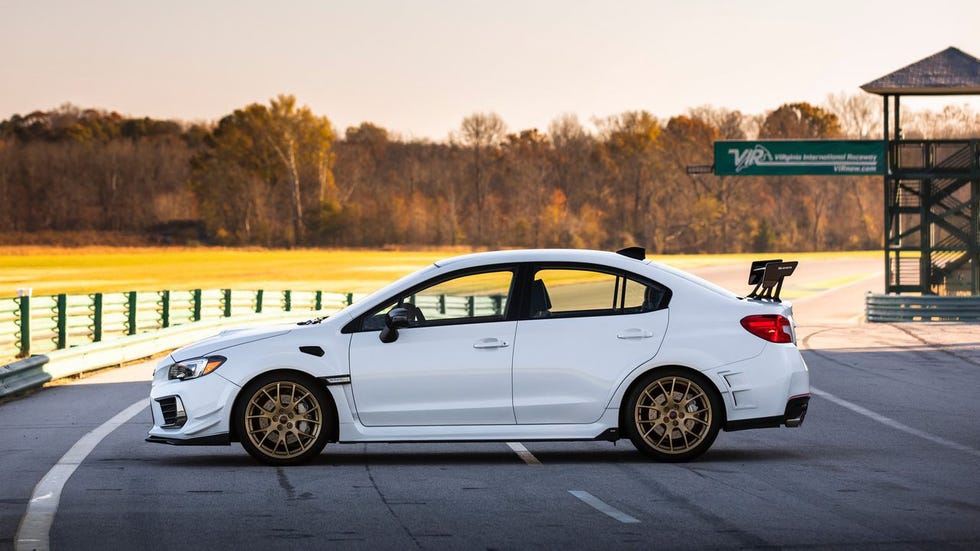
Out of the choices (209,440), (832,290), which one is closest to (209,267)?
(832,290)

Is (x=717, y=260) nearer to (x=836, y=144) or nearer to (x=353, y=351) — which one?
(x=836, y=144)

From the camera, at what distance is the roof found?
41062 mm

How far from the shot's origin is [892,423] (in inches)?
532

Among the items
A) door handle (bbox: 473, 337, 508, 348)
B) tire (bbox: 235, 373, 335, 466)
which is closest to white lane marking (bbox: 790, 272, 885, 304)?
door handle (bbox: 473, 337, 508, 348)

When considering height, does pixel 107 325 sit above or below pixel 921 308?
below

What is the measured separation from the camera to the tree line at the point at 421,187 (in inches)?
4774

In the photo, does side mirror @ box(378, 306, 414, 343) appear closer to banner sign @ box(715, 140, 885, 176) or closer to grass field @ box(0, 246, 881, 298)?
banner sign @ box(715, 140, 885, 176)

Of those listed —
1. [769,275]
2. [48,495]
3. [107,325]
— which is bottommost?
[48,495]

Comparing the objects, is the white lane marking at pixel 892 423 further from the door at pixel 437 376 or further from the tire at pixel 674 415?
the door at pixel 437 376

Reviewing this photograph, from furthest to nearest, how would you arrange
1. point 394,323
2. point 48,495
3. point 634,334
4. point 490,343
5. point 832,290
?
point 832,290
point 634,334
point 490,343
point 394,323
point 48,495

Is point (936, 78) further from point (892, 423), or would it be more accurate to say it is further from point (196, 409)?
point (196, 409)

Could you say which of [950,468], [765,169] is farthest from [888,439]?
[765,169]

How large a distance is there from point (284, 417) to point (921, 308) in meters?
31.9

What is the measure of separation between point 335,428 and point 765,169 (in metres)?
34.2
